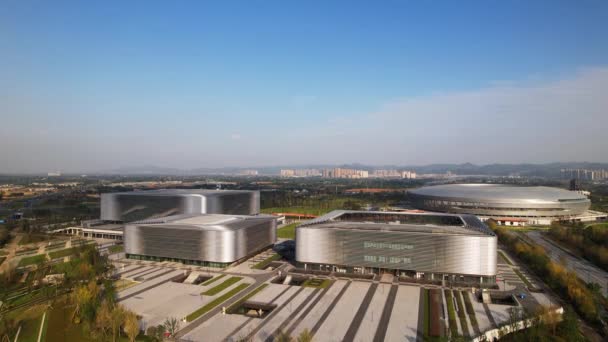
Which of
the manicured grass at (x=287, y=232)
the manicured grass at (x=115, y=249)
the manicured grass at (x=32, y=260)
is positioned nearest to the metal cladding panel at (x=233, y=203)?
the manicured grass at (x=287, y=232)

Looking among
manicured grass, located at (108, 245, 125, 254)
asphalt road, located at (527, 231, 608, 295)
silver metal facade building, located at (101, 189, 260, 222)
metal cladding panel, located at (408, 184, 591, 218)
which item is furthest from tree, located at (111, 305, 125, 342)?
metal cladding panel, located at (408, 184, 591, 218)

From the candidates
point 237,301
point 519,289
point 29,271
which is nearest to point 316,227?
point 237,301

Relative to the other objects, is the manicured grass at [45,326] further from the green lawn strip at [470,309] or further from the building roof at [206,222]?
the green lawn strip at [470,309]

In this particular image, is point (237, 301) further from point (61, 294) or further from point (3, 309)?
point (3, 309)

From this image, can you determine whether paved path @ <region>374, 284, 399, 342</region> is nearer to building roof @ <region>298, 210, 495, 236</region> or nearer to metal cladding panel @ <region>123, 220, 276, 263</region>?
building roof @ <region>298, 210, 495, 236</region>

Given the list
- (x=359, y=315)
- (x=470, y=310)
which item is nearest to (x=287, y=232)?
(x=359, y=315)

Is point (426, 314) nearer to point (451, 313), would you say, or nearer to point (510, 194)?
point (451, 313)
